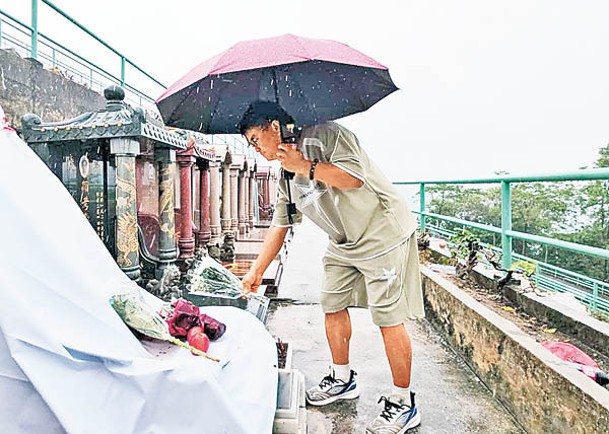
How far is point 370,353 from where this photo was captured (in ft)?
10.0

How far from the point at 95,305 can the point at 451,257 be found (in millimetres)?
3712

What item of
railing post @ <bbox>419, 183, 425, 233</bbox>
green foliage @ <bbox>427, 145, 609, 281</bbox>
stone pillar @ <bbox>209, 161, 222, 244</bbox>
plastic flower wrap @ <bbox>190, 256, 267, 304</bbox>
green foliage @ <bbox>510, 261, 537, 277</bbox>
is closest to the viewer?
plastic flower wrap @ <bbox>190, 256, 267, 304</bbox>

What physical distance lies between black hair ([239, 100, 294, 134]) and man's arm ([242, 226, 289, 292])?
0.62 metres

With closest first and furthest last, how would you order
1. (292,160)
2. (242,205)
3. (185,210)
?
(292,160), (185,210), (242,205)

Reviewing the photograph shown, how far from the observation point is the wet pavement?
212cm

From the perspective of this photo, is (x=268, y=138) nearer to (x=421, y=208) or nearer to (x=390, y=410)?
(x=390, y=410)

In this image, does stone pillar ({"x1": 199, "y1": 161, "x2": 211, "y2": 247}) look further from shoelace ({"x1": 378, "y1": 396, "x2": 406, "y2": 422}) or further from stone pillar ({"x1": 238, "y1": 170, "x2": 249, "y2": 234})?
shoelace ({"x1": 378, "y1": 396, "x2": 406, "y2": 422})

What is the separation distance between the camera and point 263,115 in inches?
75.6

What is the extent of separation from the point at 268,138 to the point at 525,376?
5.14 ft

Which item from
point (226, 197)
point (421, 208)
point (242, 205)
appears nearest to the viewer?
point (421, 208)

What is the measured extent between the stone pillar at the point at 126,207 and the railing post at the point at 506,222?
2563 millimetres

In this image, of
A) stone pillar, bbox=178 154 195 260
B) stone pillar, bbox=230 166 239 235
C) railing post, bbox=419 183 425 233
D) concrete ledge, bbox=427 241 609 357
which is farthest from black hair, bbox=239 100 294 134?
stone pillar, bbox=230 166 239 235

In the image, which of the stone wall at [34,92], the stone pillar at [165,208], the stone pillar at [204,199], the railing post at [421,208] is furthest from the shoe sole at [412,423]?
the railing post at [421,208]

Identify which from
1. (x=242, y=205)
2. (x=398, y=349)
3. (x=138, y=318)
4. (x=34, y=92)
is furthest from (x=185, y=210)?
(x=242, y=205)
